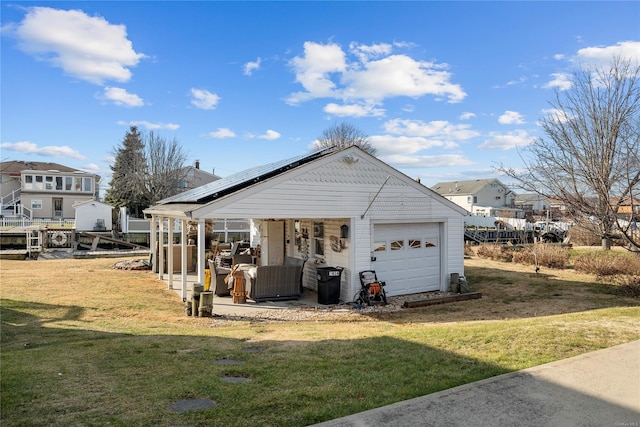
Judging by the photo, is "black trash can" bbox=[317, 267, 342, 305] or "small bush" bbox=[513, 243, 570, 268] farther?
"small bush" bbox=[513, 243, 570, 268]

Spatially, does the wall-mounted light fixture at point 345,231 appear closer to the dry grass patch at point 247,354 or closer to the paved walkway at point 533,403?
the dry grass patch at point 247,354

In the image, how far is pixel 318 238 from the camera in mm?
13742

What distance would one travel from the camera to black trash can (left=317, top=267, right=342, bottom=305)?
11.9 meters

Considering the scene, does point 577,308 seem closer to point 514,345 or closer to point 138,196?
point 514,345

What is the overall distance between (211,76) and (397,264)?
1156 cm

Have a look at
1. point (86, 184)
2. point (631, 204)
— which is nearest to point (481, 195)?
point (86, 184)

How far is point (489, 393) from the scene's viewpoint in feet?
14.5

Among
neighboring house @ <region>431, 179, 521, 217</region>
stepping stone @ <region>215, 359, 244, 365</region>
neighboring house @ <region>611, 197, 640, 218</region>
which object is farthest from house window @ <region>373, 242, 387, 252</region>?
neighboring house @ <region>431, 179, 521, 217</region>

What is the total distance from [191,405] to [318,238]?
981 centimetres

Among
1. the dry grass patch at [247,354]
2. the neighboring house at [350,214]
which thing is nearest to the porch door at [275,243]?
the neighboring house at [350,214]

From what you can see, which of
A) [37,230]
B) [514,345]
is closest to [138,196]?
[37,230]

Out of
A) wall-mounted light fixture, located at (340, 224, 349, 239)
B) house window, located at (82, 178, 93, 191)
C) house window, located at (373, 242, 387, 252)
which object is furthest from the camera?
house window, located at (82, 178, 93, 191)

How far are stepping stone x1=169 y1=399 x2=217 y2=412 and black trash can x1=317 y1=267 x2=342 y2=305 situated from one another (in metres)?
7.77

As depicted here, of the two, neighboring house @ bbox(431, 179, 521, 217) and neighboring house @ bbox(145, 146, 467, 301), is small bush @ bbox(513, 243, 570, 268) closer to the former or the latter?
neighboring house @ bbox(145, 146, 467, 301)
